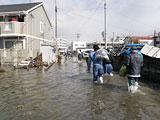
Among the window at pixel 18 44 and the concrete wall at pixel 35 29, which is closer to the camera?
the window at pixel 18 44

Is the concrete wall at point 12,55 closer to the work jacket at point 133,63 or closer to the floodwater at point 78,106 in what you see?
the floodwater at point 78,106

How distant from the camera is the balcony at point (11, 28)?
62.1ft

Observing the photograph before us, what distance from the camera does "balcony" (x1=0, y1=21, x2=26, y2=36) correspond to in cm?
1894

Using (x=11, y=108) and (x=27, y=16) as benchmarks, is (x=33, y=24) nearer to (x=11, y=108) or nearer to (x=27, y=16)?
(x=27, y=16)

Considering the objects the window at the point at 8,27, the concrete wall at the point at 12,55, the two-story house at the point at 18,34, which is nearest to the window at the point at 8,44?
the two-story house at the point at 18,34

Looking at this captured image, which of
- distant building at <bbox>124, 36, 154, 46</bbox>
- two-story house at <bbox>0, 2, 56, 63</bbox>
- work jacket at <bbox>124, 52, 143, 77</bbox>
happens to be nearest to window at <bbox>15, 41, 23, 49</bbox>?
two-story house at <bbox>0, 2, 56, 63</bbox>

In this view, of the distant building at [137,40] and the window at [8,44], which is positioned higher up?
the distant building at [137,40]

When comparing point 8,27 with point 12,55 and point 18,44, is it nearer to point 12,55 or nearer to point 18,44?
point 18,44

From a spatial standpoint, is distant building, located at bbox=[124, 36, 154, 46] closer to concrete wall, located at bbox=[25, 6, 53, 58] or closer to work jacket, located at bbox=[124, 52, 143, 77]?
concrete wall, located at bbox=[25, 6, 53, 58]

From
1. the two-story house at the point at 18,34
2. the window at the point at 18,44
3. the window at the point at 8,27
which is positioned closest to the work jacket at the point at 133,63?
the two-story house at the point at 18,34

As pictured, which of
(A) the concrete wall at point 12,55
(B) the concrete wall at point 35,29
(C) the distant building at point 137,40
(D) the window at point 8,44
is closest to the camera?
(A) the concrete wall at point 12,55

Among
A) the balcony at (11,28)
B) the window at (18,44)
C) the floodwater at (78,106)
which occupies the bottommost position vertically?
the floodwater at (78,106)

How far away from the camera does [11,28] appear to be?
19.0 m

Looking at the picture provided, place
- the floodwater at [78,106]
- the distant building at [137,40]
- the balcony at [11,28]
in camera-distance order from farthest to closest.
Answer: the distant building at [137,40], the balcony at [11,28], the floodwater at [78,106]
